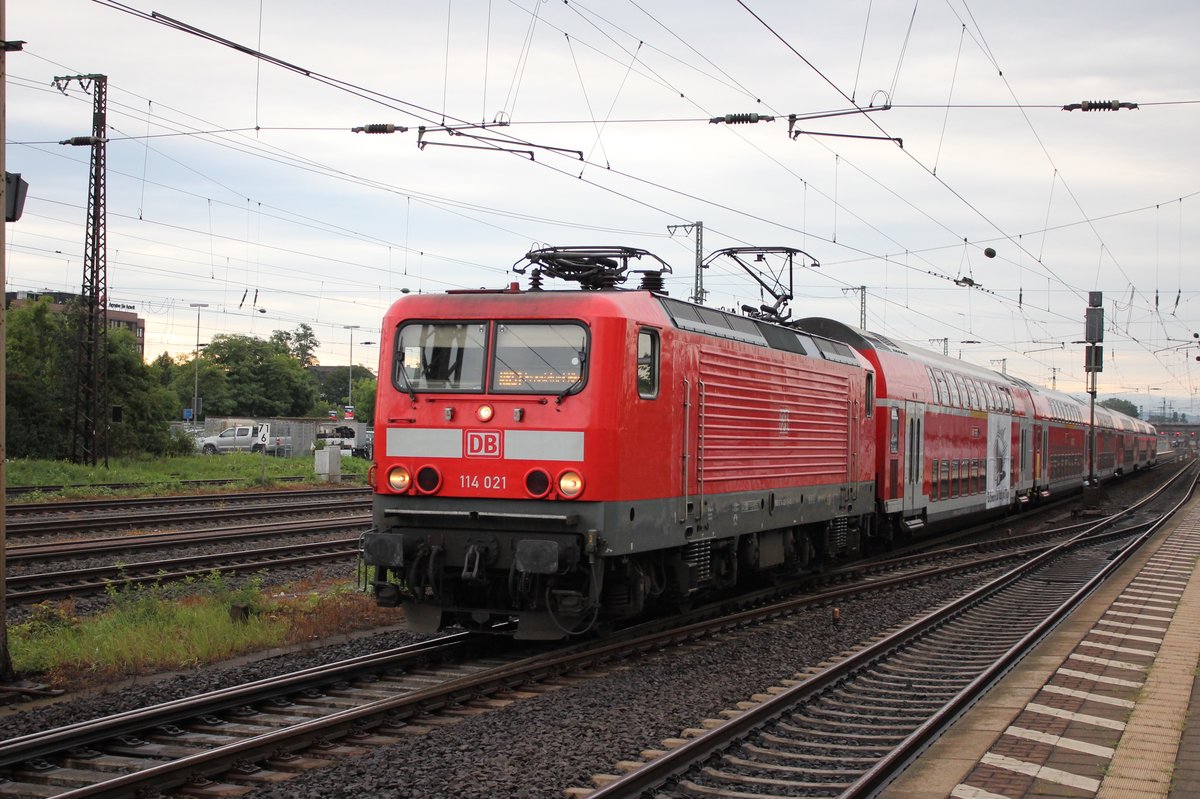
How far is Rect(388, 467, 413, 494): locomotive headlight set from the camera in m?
11.1

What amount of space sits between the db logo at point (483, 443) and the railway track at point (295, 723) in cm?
191

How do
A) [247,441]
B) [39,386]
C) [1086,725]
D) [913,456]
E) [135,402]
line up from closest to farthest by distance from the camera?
1. [1086,725]
2. [913,456]
3. [39,386]
4. [135,402]
5. [247,441]

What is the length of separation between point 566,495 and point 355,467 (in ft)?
121

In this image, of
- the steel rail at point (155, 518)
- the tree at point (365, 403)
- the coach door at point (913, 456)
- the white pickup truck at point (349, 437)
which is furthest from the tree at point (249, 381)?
the coach door at point (913, 456)

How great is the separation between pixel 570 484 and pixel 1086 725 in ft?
15.4

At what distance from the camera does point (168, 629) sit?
11.4 metres

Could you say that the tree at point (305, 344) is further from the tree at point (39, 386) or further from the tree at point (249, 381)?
the tree at point (39, 386)

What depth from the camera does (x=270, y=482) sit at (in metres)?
35.8

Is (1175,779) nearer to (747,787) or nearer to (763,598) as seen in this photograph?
(747,787)

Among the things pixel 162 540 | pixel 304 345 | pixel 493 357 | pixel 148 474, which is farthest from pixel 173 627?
pixel 304 345

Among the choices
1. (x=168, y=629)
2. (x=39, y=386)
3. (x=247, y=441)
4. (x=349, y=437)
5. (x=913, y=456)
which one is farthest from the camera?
(x=349, y=437)

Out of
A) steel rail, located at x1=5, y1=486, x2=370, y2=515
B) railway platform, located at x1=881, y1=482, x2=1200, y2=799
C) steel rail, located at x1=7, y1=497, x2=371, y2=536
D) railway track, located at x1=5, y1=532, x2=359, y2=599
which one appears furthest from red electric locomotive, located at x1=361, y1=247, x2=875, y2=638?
steel rail, located at x1=5, y1=486, x2=370, y2=515

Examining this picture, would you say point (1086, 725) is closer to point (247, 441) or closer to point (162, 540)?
point (162, 540)

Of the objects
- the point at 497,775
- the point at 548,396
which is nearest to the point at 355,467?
the point at 548,396
